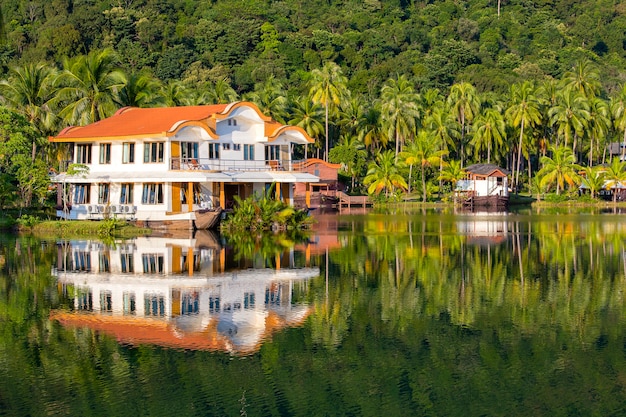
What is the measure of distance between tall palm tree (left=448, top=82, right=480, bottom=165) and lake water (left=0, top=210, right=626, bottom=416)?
5202 cm

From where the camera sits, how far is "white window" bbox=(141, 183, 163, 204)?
4456cm

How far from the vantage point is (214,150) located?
47188 mm

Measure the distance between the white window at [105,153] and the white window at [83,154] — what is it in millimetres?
939

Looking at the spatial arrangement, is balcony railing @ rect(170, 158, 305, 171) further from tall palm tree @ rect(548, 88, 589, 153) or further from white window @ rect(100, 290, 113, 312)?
tall palm tree @ rect(548, 88, 589, 153)

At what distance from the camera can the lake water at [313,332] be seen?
13.8 meters

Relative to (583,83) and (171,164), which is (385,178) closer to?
(583,83)

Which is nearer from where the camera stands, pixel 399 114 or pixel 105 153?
pixel 105 153

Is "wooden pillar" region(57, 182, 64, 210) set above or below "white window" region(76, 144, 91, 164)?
below

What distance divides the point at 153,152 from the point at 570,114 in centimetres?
4514

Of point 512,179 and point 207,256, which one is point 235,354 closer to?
point 207,256

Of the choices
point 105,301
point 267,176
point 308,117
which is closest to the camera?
point 105,301

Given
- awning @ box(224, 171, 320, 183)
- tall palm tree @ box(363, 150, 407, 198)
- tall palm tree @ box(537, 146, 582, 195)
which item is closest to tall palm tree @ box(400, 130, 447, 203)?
tall palm tree @ box(363, 150, 407, 198)

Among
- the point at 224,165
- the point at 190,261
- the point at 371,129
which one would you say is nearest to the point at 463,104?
the point at 371,129

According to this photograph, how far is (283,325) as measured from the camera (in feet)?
62.1
